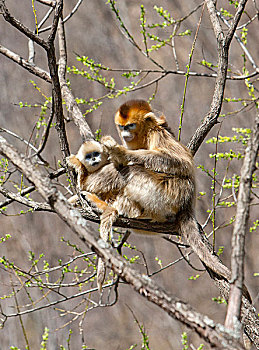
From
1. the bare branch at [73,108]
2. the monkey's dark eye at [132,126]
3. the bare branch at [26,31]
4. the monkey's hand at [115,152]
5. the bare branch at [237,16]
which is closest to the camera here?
the bare branch at [26,31]

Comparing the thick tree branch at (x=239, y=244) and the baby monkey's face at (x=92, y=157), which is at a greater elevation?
the baby monkey's face at (x=92, y=157)

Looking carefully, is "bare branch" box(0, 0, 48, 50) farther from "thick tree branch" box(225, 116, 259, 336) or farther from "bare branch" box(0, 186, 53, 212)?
"thick tree branch" box(225, 116, 259, 336)

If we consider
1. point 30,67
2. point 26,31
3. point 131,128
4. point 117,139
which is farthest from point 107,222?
point 117,139

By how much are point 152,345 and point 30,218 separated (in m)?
3.27

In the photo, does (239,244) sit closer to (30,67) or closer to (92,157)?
(92,157)

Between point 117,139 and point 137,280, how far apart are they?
6783 millimetres

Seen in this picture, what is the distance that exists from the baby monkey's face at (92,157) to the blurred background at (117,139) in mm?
4661

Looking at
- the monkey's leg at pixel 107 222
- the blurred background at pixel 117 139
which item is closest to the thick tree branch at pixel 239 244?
the monkey's leg at pixel 107 222

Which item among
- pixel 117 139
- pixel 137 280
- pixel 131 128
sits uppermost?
pixel 117 139

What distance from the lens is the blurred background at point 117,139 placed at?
7977 mm

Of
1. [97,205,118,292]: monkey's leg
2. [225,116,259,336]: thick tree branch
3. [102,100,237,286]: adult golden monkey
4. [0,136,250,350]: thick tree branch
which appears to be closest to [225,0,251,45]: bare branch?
[102,100,237,286]: adult golden monkey

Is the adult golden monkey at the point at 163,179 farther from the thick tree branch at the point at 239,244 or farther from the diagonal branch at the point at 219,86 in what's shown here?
the thick tree branch at the point at 239,244

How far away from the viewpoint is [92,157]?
3152 mm

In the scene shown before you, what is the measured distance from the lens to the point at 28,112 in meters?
8.77
